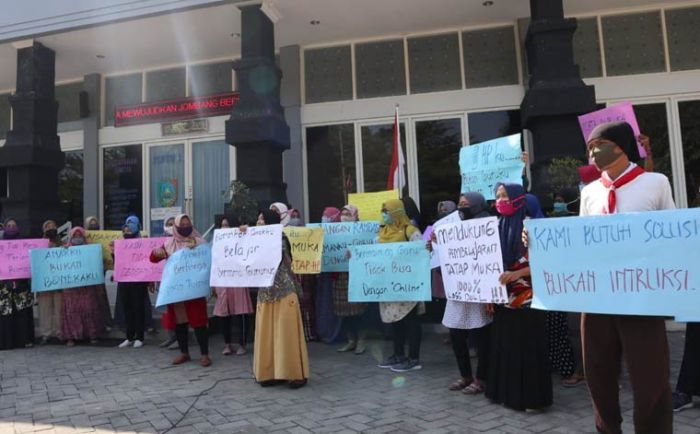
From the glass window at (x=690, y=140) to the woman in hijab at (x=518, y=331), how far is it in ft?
21.6

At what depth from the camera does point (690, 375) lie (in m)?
3.90

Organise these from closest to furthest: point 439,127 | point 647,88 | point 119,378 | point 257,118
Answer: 1. point 119,378
2. point 257,118
3. point 647,88
4. point 439,127

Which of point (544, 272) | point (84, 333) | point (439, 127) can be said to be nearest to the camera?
point (544, 272)

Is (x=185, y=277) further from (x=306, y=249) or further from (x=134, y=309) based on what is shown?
(x=134, y=309)

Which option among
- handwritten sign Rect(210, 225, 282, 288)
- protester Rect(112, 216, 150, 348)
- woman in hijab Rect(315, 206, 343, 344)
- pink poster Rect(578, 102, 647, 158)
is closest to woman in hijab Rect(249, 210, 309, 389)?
handwritten sign Rect(210, 225, 282, 288)

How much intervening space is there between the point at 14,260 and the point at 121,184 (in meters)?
4.12

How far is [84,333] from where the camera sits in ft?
23.2

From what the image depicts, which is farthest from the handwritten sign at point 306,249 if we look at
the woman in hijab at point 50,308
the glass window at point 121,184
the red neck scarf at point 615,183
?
the glass window at point 121,184

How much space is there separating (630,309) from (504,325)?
1410mm

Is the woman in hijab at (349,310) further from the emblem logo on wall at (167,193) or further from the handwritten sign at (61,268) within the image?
the emblem logo on wall at (167,193)

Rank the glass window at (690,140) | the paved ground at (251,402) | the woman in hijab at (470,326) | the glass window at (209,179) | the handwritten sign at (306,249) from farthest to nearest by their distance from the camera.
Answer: the glass window at (209,179)
the glass window at (690,140)
the handwritten sign at (306,249)
the woman in hijab at (470,326)
the paved ground at (251,402)

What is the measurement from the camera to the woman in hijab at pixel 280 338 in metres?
4.75

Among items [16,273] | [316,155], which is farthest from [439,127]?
[16,273]

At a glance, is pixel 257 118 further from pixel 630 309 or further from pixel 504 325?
pixel 630 309
